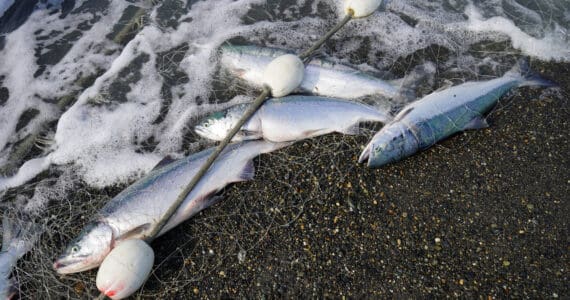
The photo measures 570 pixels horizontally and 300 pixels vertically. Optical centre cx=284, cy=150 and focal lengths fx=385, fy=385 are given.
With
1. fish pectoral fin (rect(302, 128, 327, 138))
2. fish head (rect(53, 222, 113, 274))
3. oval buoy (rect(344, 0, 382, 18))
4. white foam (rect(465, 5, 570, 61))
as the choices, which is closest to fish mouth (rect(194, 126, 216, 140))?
fish pectoral fin (rect(302, 128, 327, 138))

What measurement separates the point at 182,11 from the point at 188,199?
3.18 metres

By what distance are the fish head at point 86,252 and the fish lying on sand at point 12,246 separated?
0.38m

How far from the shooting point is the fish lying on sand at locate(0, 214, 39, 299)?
309cm

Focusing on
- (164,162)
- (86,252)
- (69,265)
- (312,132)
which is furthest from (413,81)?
(69,265)

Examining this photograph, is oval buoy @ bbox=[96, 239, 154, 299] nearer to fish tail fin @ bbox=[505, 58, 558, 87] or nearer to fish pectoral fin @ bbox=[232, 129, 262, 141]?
fish pectoral fin @ bbox=[232, 129, 262, 141]

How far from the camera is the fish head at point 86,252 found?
3092 millimetres

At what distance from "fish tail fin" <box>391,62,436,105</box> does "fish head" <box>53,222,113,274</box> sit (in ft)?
10.3

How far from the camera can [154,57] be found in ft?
15.9

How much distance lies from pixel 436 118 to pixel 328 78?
1209 millimetres

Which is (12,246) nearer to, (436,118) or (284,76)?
(284,76)

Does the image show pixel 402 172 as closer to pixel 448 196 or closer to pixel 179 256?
pixel 448 196

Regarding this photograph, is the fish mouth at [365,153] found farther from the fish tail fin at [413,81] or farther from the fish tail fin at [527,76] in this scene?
the fish tail fin at [527,76]

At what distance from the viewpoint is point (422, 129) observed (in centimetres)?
371

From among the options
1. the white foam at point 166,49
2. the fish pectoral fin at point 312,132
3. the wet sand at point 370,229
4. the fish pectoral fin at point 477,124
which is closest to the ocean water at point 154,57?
the white foam at point 166,49
